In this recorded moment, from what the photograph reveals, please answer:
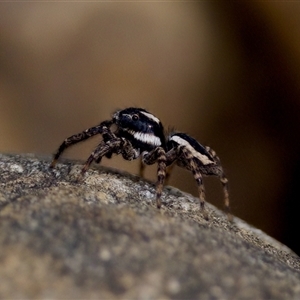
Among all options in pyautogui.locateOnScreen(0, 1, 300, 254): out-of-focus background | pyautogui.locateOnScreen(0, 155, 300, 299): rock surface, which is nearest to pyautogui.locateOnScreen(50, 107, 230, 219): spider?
pyautogui.locateOnScreen(0, 155, 300, 299): rock surface

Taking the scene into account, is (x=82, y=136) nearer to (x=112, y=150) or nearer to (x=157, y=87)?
(x=112, y=150)

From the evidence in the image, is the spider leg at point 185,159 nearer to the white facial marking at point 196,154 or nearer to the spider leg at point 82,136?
the white facial marking at point 196,154

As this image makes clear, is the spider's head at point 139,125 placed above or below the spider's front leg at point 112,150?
above

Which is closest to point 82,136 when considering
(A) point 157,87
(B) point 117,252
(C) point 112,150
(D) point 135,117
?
(C) point 112,150

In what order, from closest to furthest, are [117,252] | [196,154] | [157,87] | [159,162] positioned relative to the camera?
[117,252] → [159,162] → [196,154] → [157,87]

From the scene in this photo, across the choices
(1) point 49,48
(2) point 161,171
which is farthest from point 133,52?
(2) point 161,171

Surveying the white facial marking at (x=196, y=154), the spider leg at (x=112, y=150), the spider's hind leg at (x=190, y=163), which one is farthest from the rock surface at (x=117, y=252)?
the white facial marking at (x=196, y=154)
